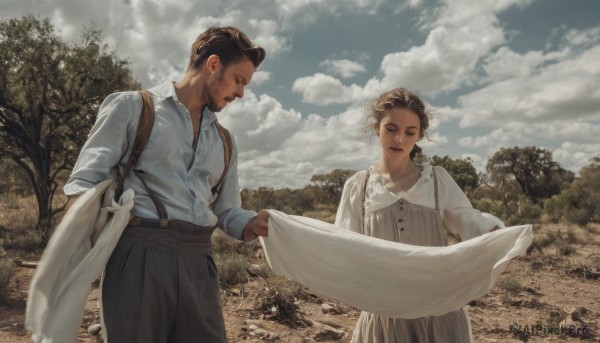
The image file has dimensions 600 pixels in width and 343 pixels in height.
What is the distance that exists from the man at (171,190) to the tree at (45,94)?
40.5 ft

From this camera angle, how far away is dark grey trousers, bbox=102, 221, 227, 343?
2020mm

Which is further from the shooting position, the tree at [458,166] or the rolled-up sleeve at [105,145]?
the tree at [458,166]

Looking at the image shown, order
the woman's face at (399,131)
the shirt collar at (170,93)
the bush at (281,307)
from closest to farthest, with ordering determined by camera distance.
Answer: the shirt collar at (170,93) < the woman's face at (399,131) < the bush at (281,307)

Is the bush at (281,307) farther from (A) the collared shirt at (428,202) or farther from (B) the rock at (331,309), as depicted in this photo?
(A) the collared shirt at (428,202)

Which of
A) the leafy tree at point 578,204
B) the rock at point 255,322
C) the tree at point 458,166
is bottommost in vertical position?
the rock at point 255,322

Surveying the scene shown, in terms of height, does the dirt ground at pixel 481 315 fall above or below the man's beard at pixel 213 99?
below

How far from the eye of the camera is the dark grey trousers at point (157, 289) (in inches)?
79.5

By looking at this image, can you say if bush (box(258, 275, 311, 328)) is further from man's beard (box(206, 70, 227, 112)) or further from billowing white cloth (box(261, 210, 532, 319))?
man's beard (box(206, 70, 227, 112))

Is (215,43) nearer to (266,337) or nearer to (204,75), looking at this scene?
(204,75)

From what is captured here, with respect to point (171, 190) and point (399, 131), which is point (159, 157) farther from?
point (399, 131)

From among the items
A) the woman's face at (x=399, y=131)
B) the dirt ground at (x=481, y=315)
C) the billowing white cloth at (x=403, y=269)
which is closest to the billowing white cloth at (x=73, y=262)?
the billowing white cloth at (x=403, y=269)

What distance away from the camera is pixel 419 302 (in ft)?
8.29

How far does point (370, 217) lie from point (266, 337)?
3.33m

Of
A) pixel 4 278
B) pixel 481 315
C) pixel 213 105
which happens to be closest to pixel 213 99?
pixel 213 105
